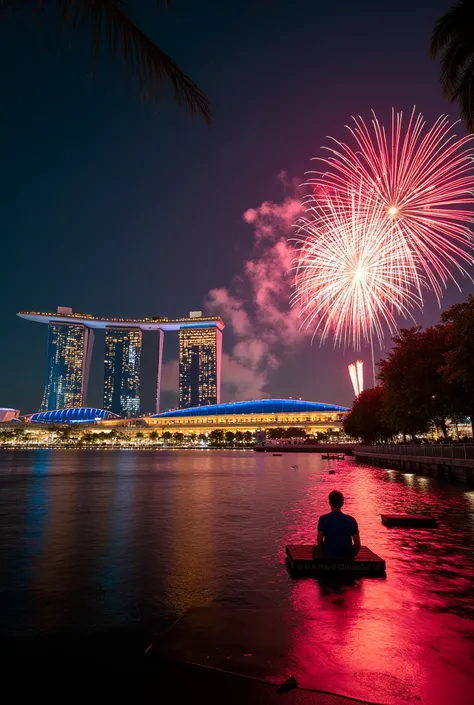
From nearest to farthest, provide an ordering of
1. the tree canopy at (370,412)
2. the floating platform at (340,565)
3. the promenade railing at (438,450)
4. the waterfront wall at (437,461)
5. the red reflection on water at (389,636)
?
the red reflection on water at (389,636) < the floating platform at (340,565) < the promenade railing at (438,450) < the waterfront wall at (437,461) < the tree canopy at (370,412)

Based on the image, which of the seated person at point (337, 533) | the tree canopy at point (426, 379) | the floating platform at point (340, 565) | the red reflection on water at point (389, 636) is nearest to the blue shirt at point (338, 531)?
the seated person at point (337, 533)

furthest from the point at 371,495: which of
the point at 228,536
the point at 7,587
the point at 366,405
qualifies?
the point at 366,405

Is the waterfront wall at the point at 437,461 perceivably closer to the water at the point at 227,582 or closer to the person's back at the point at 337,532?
the water at the point at 227,582

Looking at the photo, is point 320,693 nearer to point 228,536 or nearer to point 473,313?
point 228,536

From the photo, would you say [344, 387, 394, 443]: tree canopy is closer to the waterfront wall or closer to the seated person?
the waterfront wall

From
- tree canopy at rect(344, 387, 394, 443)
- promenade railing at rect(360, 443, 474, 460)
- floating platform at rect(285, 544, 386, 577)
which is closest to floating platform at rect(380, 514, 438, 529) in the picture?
floating platform at rect(285, 544, 386, 577)

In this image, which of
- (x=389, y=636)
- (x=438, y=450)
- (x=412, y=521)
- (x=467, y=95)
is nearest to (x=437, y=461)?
(x=438, y=450)

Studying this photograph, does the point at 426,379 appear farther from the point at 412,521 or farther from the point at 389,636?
the point at 389,636

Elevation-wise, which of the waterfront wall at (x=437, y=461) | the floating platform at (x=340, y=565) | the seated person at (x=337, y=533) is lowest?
the floating platform at (x=340, y=565)
